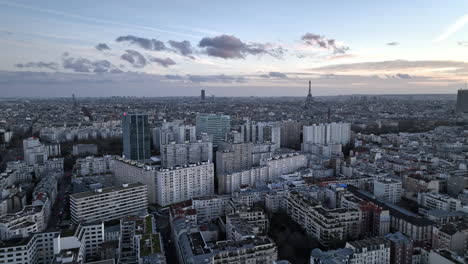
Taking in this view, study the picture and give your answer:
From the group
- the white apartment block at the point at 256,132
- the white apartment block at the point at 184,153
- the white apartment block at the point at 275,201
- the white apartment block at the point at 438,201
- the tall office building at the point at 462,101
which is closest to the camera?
the white apartment block at the point at 438,201

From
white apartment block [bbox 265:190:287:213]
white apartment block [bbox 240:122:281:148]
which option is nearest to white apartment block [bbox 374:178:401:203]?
white apartment block [bbox 265:190:287:213]

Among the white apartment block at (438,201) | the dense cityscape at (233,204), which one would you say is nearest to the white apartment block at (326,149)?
the dense cityscape at (233,204)

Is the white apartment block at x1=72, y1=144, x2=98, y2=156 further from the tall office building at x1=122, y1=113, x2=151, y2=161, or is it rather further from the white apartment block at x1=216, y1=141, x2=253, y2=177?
the white apartment block at x1=216, y1=141, x2=253, y2=177

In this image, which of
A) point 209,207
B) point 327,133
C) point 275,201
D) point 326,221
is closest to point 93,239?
point 209,207

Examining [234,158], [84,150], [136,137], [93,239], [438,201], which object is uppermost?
[136,137]

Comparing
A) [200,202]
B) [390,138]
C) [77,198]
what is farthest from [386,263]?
[390,138]

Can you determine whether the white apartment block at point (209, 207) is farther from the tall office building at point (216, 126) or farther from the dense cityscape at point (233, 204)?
the tall office building at point (216, 126)

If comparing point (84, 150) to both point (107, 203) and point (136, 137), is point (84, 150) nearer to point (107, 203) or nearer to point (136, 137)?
point (136, 137)
